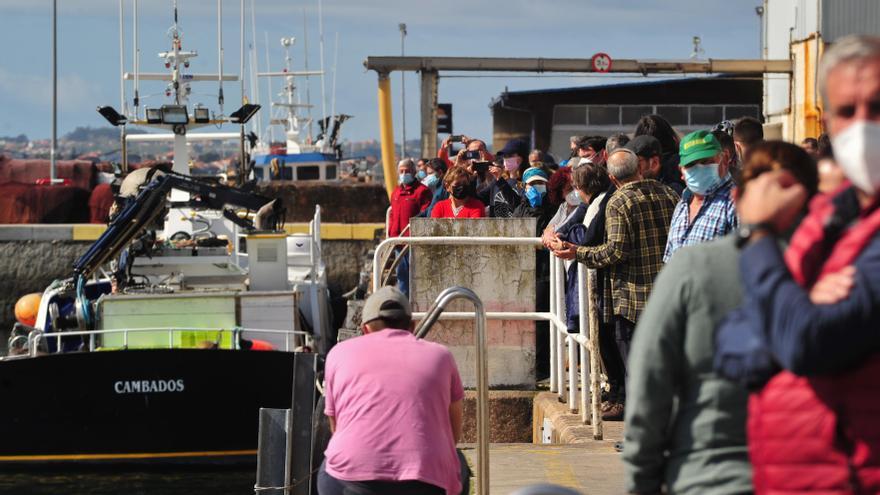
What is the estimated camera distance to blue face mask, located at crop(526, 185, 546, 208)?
11039 mm

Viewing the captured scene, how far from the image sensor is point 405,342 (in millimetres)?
5164

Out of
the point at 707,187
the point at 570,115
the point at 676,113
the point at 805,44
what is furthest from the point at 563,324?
the point at 676,113

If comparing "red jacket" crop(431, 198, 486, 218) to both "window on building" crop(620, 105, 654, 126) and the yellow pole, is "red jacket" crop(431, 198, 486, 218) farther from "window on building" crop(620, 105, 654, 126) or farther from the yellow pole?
"window on building" crop(620, 105, 654, 126)

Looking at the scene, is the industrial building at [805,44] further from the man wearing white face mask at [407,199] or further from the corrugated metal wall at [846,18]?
the man wearing white face mask at [407,199]

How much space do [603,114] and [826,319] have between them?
4119cm

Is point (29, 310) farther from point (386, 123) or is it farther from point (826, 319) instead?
point (826, 319)

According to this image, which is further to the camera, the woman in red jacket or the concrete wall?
the woman in red jacket

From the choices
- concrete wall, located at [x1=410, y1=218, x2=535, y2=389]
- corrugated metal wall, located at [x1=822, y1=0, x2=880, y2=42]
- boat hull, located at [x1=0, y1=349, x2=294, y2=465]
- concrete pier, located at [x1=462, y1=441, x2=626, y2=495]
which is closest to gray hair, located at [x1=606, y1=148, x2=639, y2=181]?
concrete pier, located at [x1=462, y1=441, x2=626, y2=495]

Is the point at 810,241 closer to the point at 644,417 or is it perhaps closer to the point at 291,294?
the point at 644,417

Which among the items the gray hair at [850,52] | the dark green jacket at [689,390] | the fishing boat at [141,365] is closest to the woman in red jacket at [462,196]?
the fishing boat at [141,365]

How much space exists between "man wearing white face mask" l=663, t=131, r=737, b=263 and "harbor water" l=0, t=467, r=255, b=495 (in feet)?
34.3

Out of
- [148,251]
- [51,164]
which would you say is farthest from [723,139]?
[51,164]

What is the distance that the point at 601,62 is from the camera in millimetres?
25859

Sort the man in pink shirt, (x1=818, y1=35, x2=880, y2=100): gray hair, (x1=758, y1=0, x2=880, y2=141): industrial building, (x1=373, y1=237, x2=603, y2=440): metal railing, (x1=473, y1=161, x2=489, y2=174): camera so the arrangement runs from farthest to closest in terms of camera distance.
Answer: (x1=758, y1=0, x2=880, y2=141): industrial building < (x1=473, y1=161, x2=489, y2=174): camera < (x1=373, y1=237, x2=603, y2=440): metal railing < the man in pink shirt < (x1=818, y1=35, x2=880, y2=100): gray hair
